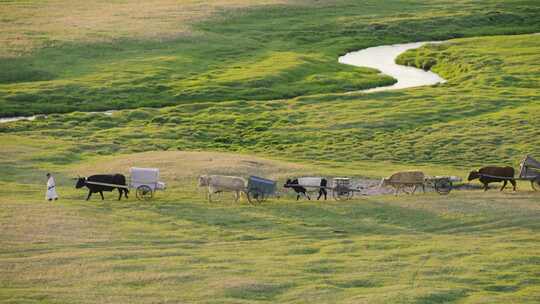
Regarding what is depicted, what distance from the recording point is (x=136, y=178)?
4103 cm

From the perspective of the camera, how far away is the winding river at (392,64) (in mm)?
81562

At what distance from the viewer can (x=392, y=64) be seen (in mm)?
90750

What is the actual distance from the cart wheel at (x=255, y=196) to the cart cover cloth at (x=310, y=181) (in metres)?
1.75

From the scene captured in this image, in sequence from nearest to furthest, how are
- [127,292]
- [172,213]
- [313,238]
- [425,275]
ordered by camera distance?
[127,292], [425,275], [313,238], [172,213]

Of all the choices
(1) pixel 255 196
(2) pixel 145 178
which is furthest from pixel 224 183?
(2) pixel 145 178

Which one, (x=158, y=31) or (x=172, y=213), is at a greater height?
(x=158, y=31)

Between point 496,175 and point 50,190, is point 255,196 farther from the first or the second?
point 496,175

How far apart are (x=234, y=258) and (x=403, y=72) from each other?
2244 inches

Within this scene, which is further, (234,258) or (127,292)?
(234,258)

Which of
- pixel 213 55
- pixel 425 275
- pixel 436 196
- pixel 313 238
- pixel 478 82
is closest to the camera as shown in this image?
pixel 425 275

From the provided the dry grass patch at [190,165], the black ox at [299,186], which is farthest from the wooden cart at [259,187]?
the dry grass patch at [190,165]

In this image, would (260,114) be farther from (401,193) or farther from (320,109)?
(401,193)

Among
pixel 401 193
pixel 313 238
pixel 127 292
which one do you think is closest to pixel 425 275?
pixel 313 238

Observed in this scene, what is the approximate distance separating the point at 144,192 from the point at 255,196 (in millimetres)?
4476
